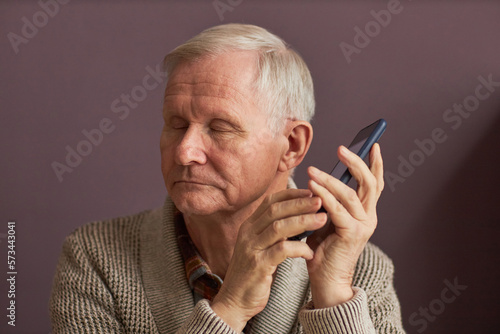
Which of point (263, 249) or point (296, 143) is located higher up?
point (296, 143)

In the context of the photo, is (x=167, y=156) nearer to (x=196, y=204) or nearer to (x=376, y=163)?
(x=196, y=204)

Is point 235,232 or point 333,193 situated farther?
point 235,232

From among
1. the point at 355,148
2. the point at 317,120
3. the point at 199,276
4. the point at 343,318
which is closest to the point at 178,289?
the point at 199,276

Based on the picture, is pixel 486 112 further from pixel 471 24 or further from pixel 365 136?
pixel 365 136

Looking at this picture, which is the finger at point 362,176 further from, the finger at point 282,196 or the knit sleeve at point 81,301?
the knit sleeve at point 81,301

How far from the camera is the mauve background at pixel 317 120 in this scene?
205cm

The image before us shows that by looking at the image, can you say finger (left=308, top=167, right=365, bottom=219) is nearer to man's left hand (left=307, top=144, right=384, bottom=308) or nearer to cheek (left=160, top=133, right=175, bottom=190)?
man's left hand (left=307, top=144, right=384, bottom=308)

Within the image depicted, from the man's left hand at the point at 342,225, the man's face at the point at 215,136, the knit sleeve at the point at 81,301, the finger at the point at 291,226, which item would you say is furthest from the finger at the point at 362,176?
the knit sleeve at the point at 81,301

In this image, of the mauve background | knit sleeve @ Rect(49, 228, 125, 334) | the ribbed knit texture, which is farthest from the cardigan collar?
the mauve background

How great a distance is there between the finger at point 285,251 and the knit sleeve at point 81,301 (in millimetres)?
505

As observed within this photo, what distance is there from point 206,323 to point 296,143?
0.51 meters

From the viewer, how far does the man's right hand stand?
1.05m

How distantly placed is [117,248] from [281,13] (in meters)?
1.14

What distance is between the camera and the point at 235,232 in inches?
54.8
